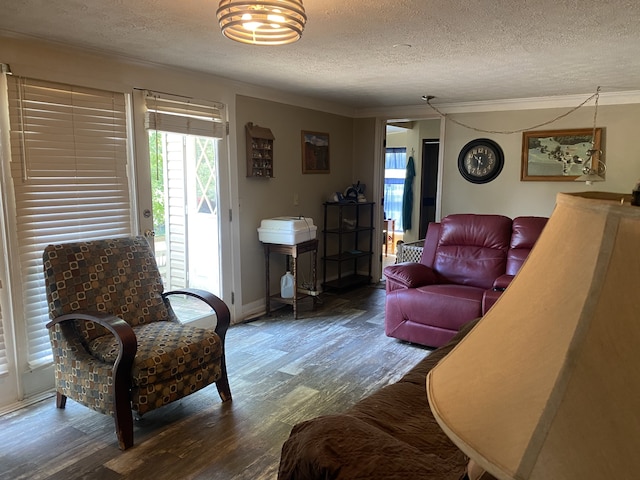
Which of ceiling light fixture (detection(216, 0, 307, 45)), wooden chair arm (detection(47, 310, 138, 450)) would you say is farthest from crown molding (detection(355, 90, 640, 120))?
wooden chair arm (detection(47, 310, 138, 450))

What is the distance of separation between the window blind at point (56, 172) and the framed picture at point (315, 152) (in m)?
2.22

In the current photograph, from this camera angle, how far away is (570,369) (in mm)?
468

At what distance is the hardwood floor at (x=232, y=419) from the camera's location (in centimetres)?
222

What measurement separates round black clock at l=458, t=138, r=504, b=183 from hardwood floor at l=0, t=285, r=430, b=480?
7.78 feet

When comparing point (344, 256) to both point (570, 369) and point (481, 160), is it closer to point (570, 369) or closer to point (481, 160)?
point (481, 160)

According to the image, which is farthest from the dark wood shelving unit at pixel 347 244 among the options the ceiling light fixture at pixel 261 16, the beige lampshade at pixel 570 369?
the beige lampshade at pixel 570 369

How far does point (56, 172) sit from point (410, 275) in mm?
2694

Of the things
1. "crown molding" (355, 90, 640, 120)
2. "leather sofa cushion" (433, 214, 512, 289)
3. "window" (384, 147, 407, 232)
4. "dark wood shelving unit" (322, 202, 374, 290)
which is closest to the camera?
"leather sofa cushion" (433, 214, 512, 289)

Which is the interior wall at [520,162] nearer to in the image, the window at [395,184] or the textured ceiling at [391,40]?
the textured ceiling at [391,40]

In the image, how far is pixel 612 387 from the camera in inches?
17.7

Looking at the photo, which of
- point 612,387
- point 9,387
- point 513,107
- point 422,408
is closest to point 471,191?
point 513,107

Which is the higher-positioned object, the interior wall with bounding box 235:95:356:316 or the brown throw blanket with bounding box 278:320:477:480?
the interior wall with bounding box 235:95:356:316

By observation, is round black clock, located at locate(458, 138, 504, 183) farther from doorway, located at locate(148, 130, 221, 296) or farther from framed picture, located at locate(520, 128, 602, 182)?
doorway, located at locate(148, 130, 221, 296)

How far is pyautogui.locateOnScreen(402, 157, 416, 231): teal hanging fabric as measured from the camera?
800 cm
